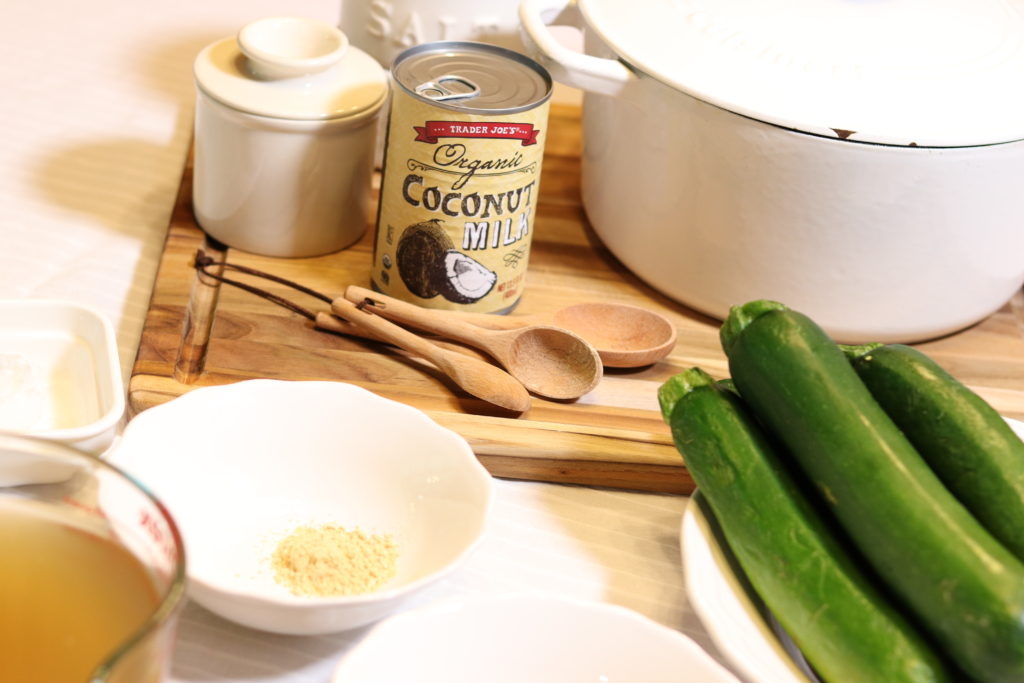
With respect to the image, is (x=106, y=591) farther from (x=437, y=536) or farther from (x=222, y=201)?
(x=222, y=201)

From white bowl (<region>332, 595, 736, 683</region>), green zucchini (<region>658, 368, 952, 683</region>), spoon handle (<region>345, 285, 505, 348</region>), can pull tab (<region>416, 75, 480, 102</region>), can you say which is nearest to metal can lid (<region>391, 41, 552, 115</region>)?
can pull tab (<region>416, 75, 480, 102</region>)

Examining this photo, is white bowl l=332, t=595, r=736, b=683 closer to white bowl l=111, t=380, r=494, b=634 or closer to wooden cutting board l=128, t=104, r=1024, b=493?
white bowl l=111, t=380, r=494, b=634

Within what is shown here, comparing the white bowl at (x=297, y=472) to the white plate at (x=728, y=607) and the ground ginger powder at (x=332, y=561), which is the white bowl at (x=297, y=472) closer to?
the ground ginger powder at (x=332, y=561)

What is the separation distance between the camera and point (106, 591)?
442 millimetres

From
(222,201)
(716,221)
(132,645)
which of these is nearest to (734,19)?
(716,221)

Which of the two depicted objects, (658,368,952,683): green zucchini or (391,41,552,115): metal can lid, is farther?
(391,41,552,115): metal can lid

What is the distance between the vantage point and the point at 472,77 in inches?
33.0

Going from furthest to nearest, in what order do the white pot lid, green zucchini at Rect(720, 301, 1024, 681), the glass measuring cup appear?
the white pot lid < green zucchini at Rect(720, 301, 1024, 681) < the glass measuring cup

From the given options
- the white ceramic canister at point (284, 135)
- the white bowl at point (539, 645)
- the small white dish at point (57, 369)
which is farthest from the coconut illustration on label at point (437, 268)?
the white bowl at point (539, 645)

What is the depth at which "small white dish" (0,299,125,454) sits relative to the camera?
69cm

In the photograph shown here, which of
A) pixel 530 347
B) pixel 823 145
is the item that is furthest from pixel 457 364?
pixel 823 145

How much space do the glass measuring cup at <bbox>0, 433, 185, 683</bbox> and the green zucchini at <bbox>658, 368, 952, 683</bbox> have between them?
32cm

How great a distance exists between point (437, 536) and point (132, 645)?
0.94ft

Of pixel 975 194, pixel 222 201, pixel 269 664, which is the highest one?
pixel 975 194
